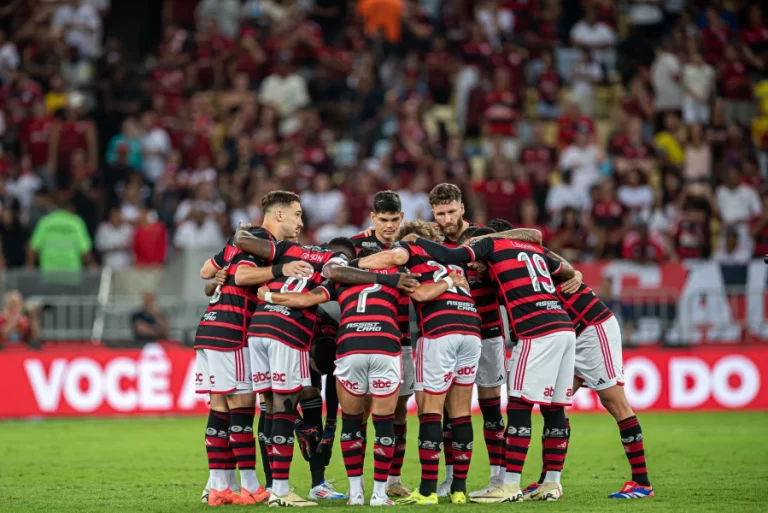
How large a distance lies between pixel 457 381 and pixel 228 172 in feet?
41.9

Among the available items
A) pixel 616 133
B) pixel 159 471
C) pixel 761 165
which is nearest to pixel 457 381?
pixel 159 471

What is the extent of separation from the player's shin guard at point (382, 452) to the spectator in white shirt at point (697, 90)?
52.3 feet

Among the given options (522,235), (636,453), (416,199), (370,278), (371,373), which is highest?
(416,199)

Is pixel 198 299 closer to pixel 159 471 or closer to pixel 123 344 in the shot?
pixel 123 344

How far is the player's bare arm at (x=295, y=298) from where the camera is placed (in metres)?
9.95

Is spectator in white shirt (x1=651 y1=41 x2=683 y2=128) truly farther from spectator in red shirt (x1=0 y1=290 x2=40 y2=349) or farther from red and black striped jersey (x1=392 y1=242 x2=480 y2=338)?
red and black striped jersey (x1=392 y1=242 x2=480 y2=338)

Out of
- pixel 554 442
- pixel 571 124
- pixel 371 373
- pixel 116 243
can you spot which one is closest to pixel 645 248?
pixel 571 124

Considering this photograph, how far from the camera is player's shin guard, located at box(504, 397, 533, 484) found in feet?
33.0

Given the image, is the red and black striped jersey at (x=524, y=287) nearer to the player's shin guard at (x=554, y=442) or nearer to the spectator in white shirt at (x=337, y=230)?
the player's shin guard at (x=554, y=442)

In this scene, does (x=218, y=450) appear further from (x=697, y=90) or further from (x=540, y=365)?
(x=697, y=90)

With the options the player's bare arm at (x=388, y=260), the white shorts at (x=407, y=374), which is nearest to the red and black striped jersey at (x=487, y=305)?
the white shorts at (x=407, y=374)

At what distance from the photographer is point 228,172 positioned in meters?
22.1

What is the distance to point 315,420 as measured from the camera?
10.7 metres

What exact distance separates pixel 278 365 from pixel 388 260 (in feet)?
4.19
